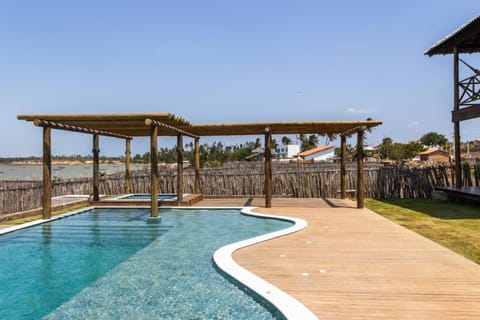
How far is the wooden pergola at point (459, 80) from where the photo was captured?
10.5m

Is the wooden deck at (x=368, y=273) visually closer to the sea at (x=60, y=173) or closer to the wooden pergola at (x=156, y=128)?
the wooden pergola at (x=156, y=128)

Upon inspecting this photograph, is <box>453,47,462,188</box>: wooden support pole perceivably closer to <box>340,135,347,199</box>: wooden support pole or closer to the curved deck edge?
<box>340,135,347,199</box>: wooden support pole

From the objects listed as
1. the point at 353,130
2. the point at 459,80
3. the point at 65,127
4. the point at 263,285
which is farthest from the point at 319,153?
the point at 263,285

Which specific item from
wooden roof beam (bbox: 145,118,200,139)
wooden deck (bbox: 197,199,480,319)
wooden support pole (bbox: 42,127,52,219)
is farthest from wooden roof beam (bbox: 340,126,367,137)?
wooden support pole (bbox: 42,127,52,219)

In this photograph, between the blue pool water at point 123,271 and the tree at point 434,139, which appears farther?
the tree at point 434,139

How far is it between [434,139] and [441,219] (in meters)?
100

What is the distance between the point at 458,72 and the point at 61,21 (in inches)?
518

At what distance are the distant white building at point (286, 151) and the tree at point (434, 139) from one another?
153 feet

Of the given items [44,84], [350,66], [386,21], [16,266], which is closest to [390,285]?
[16,266]

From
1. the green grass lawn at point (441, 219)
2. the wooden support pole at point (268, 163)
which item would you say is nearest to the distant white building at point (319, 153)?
the green grass lawn at point (441, 219)

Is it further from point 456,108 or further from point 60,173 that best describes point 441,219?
point 60,173

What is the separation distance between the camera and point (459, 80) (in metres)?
11.5

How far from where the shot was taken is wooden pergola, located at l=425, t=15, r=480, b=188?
10.5m

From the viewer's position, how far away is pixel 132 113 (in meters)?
7.20
